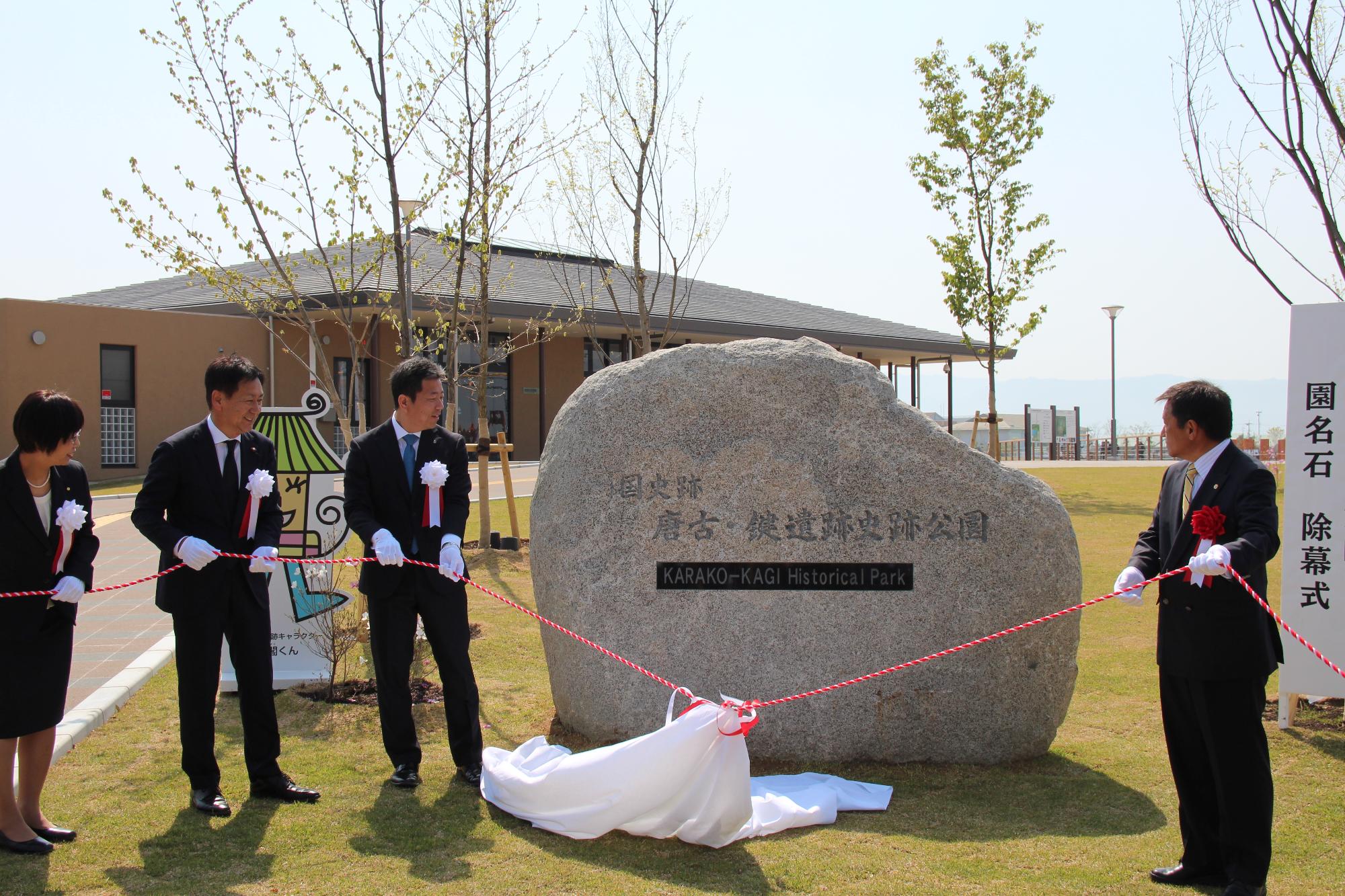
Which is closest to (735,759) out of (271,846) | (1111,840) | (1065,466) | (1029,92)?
(1111,840)

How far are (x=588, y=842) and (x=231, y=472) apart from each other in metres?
2.21

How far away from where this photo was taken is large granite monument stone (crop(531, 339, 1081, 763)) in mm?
4977

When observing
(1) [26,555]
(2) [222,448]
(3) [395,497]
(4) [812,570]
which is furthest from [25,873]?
(4) [812,570]

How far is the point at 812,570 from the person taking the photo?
5031mm

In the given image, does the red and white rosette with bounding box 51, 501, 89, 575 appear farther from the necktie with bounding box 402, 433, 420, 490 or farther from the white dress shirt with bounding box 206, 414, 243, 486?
the necktie with bounding box 402, 433, 420, 490

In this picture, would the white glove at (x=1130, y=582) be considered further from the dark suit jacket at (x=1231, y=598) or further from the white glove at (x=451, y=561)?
the white glove at (x=451, y=561)

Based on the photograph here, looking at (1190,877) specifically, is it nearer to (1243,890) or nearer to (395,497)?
(1243,890)

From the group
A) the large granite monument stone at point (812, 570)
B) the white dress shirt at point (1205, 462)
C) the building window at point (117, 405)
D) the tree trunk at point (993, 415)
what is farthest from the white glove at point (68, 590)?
the building window at point (117, 405)

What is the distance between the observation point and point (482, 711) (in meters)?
6.04

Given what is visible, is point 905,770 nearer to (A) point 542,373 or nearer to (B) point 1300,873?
(B) point 1300,873

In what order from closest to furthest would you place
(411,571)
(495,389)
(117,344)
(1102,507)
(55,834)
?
1. (55,834)
2. (411,571)
3. (1102,507)
4. (117,344)
5. (495,389)

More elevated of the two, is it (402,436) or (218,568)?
(402,436)

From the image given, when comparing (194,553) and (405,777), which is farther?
(405,777)

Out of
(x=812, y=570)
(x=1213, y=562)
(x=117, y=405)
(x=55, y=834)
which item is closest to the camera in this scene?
(x=1213, y=562)
